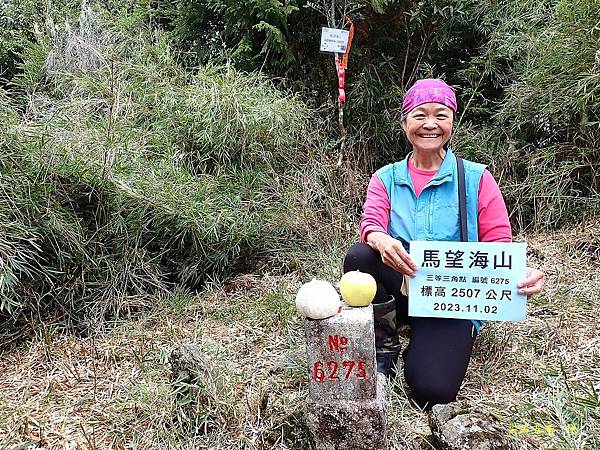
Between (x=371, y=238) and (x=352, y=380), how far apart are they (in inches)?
20.2

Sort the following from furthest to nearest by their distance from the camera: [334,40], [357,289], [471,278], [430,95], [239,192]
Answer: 1. [334,40]
2. [239,192]
3. [430,95]
4. [471,278]
5. [357,289]

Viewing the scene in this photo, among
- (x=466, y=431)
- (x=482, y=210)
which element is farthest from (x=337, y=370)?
(x=482, y=210)

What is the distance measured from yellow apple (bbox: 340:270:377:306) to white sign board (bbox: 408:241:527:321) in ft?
0.72

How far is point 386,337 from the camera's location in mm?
1950

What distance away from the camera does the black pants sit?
1.81m

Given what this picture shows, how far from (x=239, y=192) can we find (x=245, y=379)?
1456 millimetres

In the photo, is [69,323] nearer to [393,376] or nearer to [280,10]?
[393,376]

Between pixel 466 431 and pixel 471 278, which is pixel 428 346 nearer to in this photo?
pixel 471 278

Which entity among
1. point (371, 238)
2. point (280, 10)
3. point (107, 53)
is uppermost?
point (280, 10)

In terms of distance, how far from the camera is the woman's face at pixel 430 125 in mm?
1868

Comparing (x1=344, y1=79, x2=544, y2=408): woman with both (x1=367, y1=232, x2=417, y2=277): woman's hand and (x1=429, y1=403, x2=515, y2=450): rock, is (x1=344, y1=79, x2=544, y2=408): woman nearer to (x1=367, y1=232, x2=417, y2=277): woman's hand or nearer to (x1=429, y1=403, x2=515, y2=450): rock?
(x1=367, y1=232, x2=417, y2=277): woman's hand

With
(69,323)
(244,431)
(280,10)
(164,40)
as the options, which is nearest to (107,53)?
(164,40)

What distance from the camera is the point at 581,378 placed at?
191 centimetres

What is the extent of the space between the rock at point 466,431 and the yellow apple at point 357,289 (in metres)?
0.39
